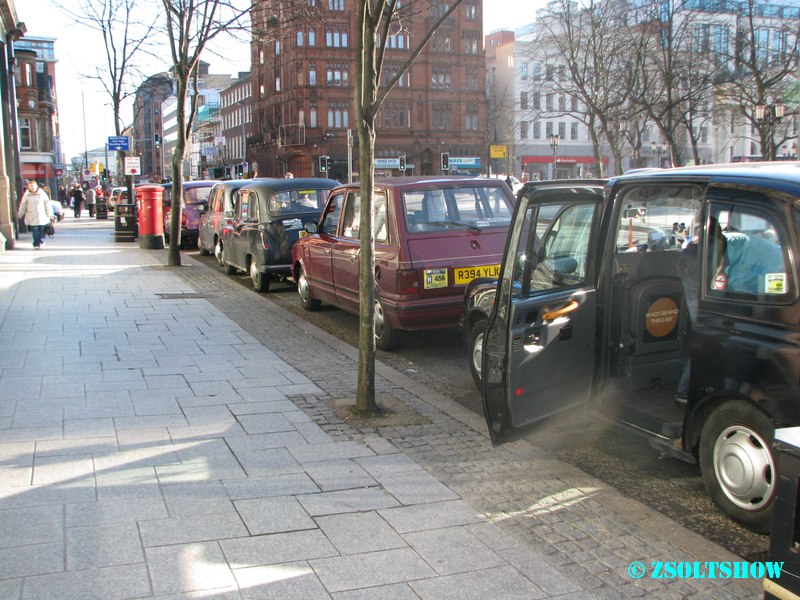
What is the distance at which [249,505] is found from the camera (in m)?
4.47

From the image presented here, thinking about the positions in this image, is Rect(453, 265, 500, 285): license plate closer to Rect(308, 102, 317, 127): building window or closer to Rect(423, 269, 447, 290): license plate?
Rect(423, 269, 447, 290): license plate

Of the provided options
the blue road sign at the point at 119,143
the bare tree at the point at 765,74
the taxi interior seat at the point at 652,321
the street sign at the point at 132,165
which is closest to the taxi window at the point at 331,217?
the taxi interior seat at the point at 652,321

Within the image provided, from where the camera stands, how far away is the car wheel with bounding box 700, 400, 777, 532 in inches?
157

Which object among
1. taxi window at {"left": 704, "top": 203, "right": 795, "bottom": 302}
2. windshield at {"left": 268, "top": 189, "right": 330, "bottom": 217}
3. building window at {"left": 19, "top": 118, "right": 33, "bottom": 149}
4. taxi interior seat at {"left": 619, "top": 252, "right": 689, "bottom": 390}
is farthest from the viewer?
building window at {"left": 19, "top": 118, "right": 33, "bottom": 149}

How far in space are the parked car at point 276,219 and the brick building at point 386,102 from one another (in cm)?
6928

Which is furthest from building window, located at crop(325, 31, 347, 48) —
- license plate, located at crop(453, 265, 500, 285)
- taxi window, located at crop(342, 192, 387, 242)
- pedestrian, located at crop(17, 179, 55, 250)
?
license plate, located at crop(453, 265, 500, 285)

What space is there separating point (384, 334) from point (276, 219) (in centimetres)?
525

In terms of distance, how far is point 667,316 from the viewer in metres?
5.44

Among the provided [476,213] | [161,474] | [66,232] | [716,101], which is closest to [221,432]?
[161,474]

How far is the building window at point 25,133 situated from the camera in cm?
6881

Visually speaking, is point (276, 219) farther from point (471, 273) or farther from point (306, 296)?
point (471, 273)

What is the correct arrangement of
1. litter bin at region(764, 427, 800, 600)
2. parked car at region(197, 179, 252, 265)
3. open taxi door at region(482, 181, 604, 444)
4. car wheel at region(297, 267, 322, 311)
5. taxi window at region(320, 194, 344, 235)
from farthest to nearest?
parked car at region(197, 179, 252, 265), car wheel at region(297, 267, 322, 311), taxi window at region(320, 194, 344, 235), open taxi door at region(482, 181, 604, 444), litter bin at region(764, 427, 800, 600)

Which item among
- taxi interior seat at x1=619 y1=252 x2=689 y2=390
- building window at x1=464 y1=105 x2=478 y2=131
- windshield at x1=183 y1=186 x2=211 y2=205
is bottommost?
taxi interior seat at x1=619 y1=252 x2=689 y2=390

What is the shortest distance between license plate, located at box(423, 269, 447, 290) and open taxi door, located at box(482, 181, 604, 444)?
308 cm
